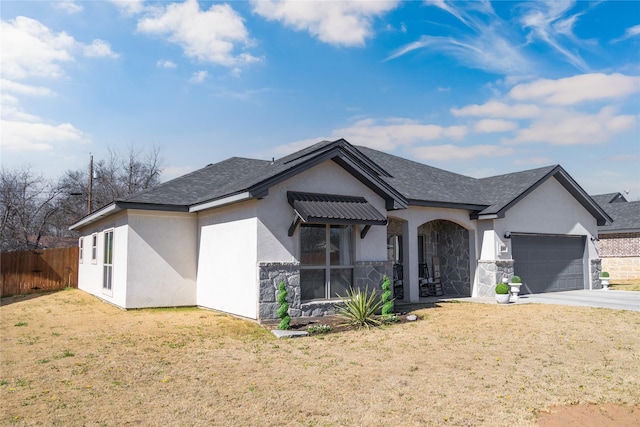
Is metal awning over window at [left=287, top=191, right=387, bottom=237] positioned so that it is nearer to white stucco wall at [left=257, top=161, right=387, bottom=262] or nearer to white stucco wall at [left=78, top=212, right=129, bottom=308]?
white stucco wall at [left=257, top=161, right=387, bottom=262]

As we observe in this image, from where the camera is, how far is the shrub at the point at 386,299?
12.0 m

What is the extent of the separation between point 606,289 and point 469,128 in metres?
9.60

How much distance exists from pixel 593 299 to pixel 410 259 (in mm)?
6833

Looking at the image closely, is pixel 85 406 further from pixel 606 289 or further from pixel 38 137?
pixel 38 137

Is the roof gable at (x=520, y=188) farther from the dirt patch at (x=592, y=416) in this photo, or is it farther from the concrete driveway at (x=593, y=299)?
the dirt patch at (x=592, y=416)

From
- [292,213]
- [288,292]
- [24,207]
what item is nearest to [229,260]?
[288,292]

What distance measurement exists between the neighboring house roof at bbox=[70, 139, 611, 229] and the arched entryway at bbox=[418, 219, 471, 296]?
50.7 inches

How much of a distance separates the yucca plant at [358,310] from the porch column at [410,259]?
3.74 meters

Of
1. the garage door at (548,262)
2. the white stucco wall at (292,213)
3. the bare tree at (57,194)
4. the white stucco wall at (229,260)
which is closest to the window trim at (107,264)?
the white stucco wall at (229,260)

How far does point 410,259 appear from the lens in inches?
609

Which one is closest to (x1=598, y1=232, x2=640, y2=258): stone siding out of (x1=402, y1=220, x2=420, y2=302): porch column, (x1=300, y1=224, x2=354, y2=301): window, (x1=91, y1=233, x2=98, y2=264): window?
(x1=402, y1=220, x2=420, y2=302): porch column

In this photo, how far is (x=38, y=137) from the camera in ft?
84.4

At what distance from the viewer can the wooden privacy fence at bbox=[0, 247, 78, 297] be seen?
20.2 m

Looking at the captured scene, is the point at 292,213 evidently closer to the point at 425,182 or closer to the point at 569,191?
the point at 425,182
